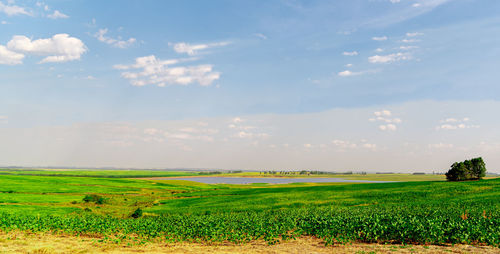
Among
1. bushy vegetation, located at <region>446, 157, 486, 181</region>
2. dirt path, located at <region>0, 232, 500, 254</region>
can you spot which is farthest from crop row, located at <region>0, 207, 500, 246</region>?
bushy vegetation, located at <region>446, 157, 486, 181</region>

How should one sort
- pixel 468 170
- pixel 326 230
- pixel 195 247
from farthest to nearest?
pixel 468 170 < pixel 326 230 < pixel 195 247

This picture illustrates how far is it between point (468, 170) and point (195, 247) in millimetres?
121011

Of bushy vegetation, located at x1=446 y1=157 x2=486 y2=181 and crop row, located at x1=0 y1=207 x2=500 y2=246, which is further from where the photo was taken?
bushy vegetation, located at x1=446 y1=157 x2=486 y2=181

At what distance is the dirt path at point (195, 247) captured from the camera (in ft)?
68.4

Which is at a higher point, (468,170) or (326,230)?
(468,170)

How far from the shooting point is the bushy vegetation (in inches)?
4245

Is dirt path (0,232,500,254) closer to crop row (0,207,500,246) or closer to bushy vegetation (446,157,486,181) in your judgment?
crop row (0,207,500,246)

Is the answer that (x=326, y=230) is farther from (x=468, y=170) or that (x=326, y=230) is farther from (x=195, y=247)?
(x=468, y=170)

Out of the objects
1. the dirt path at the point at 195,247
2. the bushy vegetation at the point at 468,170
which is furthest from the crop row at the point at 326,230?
the bushy vegetation at the point at 468,170

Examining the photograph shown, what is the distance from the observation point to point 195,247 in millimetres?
23484

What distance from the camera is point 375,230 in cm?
2405

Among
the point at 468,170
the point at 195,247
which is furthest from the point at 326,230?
the point at 468,170

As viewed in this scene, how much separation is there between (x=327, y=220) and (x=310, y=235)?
3.95 meters

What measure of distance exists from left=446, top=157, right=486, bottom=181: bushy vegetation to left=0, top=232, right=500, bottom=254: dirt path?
10609cm
